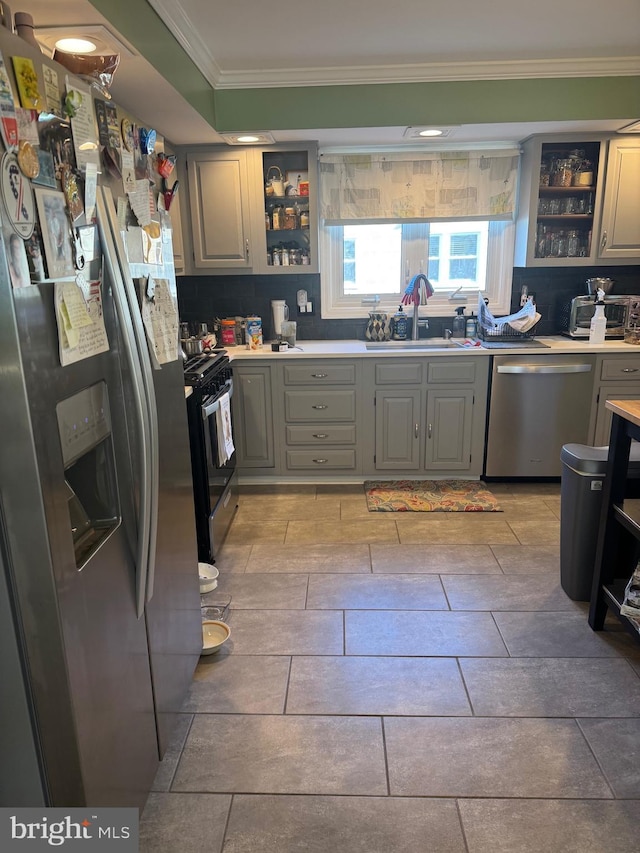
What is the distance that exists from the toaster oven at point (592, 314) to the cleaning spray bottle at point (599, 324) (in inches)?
2.2

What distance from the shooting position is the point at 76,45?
2049mm

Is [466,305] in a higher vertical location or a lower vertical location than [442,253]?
lower

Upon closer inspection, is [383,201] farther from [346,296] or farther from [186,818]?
[186,818]

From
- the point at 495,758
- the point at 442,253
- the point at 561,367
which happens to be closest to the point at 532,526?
the point at 561,367

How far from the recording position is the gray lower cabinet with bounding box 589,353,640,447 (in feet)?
12.6

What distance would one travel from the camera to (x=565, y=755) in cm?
186

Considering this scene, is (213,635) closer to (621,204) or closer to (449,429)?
(449,429)

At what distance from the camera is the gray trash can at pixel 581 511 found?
2547mm

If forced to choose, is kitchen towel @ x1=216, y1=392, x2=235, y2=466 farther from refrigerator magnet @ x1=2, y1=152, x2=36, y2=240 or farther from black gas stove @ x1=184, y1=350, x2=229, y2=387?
refrigerator magnet @ x1=2, y1=152, x2=36, y2=240

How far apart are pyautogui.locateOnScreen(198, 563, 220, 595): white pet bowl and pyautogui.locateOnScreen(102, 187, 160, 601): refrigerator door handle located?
1164mm

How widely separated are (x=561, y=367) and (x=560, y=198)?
1212 millimetres

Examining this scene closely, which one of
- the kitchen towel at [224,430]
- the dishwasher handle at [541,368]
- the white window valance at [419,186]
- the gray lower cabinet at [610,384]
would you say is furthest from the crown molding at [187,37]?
the gray lower cabinet at [610,384]

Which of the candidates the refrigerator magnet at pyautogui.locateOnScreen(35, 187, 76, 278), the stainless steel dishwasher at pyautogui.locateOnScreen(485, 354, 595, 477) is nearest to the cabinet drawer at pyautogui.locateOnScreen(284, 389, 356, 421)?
the stainless steel dishwasher at pyautogui.locateOnScreen(485, 354, 595, 477)

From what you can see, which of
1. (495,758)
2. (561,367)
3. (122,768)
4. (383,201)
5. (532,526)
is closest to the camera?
(122,768)
